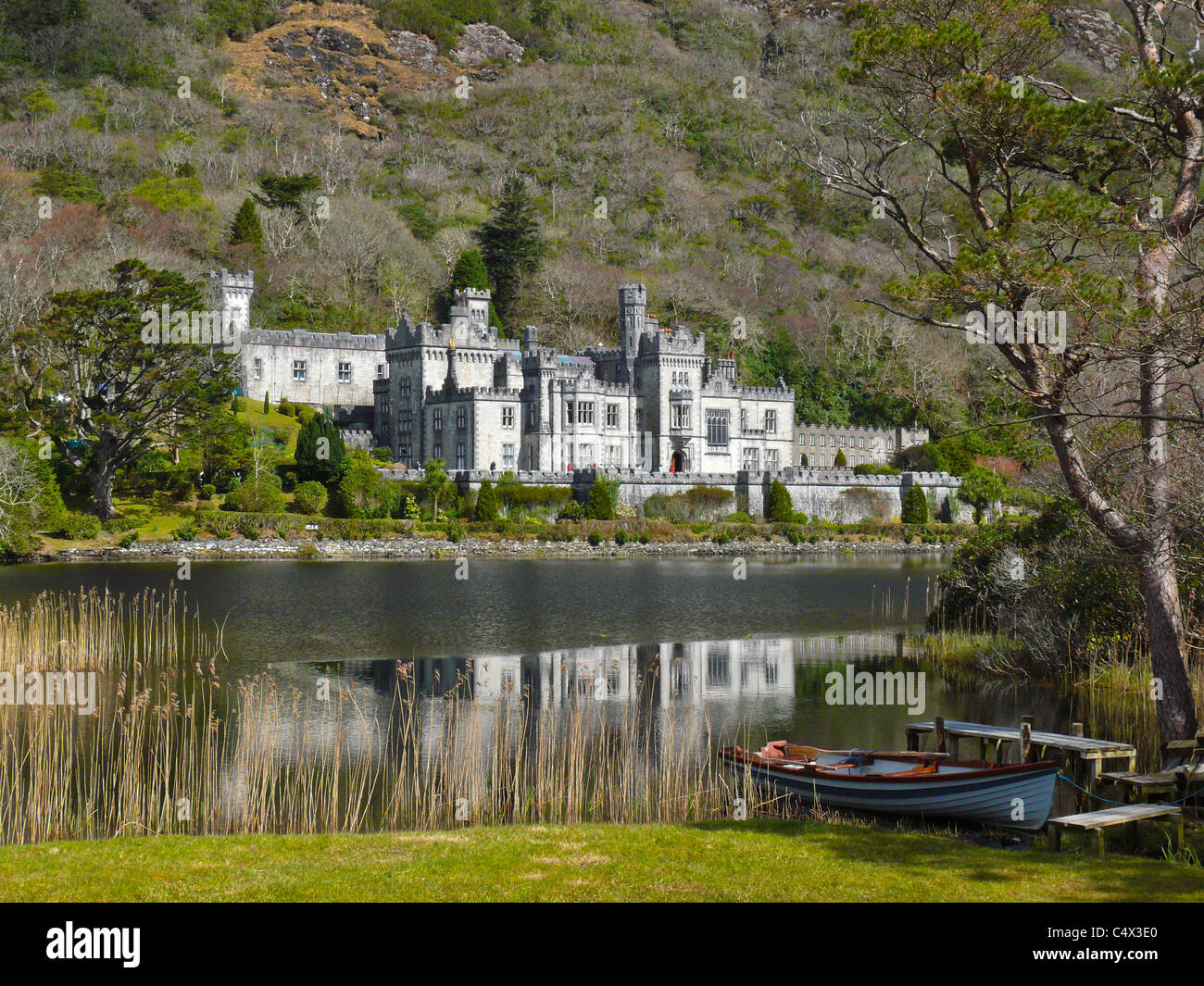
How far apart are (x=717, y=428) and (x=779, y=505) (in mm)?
9944

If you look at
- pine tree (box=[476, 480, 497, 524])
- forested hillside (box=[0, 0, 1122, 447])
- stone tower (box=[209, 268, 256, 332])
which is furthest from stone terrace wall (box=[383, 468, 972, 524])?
stone tower (box=[209, 268, 256, 332])

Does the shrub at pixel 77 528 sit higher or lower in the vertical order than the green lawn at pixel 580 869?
higher

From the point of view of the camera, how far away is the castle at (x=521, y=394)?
245 ft

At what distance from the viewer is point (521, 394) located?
246ft

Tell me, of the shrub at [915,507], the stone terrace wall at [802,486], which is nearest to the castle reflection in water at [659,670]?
the stone terrace wall at [802,486]

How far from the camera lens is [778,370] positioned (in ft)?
326

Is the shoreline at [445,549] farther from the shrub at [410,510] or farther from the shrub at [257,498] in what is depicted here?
the shrub at [410,510]

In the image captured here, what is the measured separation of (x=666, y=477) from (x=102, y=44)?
9747 cm

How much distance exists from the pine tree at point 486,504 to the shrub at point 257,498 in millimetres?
10304

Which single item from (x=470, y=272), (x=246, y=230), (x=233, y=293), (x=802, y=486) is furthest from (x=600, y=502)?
(x=246, y=230)

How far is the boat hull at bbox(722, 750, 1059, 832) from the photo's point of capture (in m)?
13.7

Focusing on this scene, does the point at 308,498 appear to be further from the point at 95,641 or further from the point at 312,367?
the point at 95,641

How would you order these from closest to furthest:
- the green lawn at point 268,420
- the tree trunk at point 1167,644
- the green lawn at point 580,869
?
the green lawn at point 580,869
the tree trunk at point 1167,644
the green lawn at point 268,420
